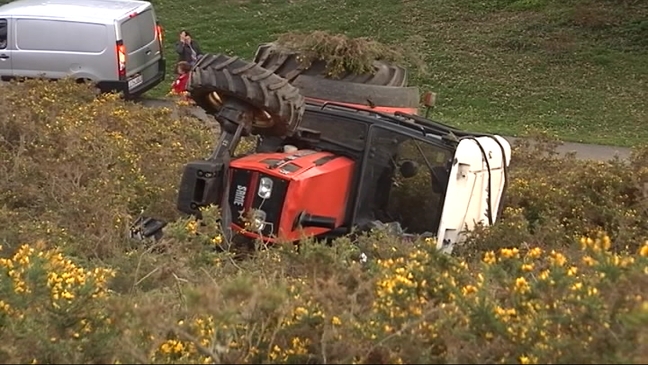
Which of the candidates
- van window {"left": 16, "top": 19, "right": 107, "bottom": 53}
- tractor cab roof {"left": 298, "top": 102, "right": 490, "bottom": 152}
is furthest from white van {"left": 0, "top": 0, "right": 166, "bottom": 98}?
tractor cab roof {"left": 298, "top": 102, "right": 490, "bottom": 152}

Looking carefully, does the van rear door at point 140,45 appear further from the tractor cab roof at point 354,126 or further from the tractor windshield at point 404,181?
the tractor windshield at point 404,181

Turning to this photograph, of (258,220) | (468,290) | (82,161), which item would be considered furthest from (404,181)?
(468,290)

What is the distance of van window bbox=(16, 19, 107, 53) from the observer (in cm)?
1623

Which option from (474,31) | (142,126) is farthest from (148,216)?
(474,31)

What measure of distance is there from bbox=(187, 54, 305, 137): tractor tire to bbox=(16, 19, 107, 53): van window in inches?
388

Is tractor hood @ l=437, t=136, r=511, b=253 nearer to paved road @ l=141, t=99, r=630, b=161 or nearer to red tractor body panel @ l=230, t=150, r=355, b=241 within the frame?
red tractor body panel @ l=230, t=150, r=355, b=241

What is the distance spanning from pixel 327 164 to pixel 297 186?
0.50 m

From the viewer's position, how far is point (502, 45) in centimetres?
2286

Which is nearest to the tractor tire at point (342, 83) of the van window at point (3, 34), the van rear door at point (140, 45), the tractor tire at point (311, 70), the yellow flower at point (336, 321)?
the tractor tire at point (311, 70)

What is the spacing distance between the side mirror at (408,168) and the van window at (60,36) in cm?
984

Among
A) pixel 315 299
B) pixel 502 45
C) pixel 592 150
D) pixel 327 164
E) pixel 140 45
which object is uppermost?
pixel 315 299

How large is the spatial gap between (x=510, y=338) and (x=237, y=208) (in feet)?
12.1

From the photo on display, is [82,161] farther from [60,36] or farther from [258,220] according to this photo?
[60,36]

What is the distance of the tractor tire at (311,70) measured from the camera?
27.1 ft
